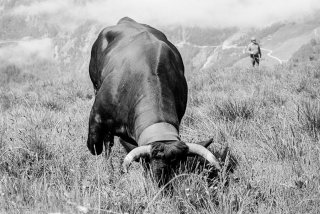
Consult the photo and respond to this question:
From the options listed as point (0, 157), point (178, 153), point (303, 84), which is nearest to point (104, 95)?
point (0, 157)

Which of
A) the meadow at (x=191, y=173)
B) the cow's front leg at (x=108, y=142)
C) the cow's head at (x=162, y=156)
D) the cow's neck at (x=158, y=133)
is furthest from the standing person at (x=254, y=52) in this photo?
the cow's head at (x=162, y=156)

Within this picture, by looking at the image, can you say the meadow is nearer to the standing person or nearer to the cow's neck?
the cow's neck

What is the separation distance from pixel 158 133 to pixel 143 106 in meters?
0.63

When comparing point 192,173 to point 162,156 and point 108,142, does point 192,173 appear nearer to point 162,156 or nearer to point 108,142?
point 162,156

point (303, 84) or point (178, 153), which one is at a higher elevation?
point (178, 153)

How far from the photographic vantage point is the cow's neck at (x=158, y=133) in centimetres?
339

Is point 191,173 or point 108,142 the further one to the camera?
point 108,142

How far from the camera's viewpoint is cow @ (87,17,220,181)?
10.5 feet

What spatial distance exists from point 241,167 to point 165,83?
1.34 meters

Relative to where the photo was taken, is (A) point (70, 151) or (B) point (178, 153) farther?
(A) point (70, 151)

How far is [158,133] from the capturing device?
3.46 meters

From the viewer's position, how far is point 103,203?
2650 mm

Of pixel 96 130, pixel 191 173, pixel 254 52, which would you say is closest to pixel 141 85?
pixel 96 130

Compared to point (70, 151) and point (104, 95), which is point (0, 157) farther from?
point (104, 95)
